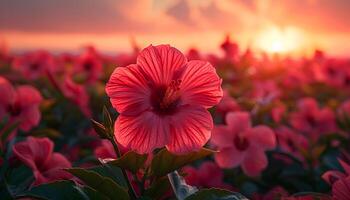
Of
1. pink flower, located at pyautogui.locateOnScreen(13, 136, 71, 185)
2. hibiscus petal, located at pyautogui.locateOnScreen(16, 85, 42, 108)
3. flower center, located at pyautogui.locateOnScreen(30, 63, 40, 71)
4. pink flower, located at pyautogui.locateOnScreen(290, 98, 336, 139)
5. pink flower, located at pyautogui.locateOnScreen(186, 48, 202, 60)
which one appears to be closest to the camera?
pink flower, located at pyautogui.locateOnScreen(13, 136, 71, 185)

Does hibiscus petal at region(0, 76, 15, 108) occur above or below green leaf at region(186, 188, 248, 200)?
above

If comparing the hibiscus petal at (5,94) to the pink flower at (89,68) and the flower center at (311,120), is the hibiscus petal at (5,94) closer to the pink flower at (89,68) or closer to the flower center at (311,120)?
the flower center at (311,120)

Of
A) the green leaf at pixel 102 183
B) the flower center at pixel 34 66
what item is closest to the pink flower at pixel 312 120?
the green leaf at pixel 102 183

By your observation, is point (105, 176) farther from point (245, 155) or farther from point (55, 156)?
point (245, 155)

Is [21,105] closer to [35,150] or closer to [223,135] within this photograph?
[35,150]

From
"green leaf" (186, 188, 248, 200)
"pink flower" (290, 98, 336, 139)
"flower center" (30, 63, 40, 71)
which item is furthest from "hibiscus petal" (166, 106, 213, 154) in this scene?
"flower center" (30, 63, 40, 71)

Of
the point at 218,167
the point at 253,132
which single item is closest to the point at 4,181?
the point at 218,167

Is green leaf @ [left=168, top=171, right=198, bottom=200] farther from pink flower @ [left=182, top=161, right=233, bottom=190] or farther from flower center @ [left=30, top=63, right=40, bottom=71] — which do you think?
flower center @ [left=30, top=63, right=40, bottom=71]
